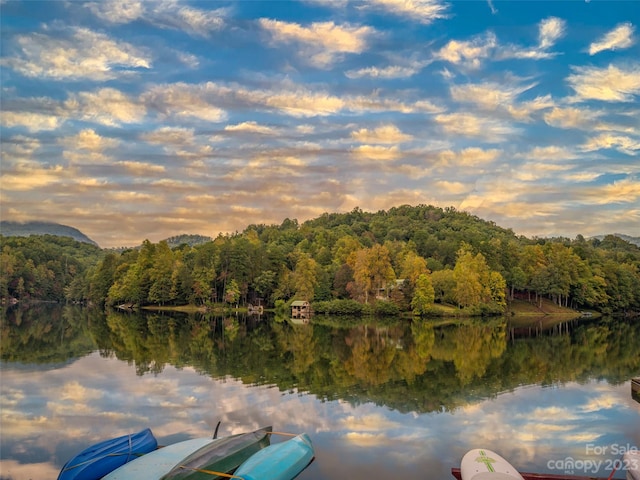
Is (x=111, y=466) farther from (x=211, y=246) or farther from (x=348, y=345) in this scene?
(x=211, y=246)

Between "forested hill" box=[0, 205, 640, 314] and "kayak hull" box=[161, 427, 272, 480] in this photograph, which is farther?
"forested hill" box=[0, 205, 640, 314]

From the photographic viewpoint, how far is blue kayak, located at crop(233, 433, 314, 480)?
37.0ft

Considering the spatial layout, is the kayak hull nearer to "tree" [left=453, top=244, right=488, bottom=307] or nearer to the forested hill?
the forested hill

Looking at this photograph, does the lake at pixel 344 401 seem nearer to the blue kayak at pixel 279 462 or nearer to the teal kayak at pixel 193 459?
the blue kayak at pixel 279 462

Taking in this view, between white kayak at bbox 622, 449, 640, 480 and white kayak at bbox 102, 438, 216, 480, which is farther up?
white kayak at bbox 622, 449, 640, 480

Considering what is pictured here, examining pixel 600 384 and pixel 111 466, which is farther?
pixel 600 384

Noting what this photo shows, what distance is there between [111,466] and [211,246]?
284ft

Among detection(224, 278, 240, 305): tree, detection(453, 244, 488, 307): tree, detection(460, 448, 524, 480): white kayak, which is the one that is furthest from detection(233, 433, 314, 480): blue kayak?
detection(224, 278, 240, 305): tree

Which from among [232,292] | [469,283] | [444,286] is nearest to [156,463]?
[469,283]

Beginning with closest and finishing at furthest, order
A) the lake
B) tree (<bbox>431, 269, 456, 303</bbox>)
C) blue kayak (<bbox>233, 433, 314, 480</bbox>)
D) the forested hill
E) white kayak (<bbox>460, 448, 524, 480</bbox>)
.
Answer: white kayak (<bbox>460, 448, 524, 480</bbox>) < blue kayak (<bbox>233, 433, 314, 480</bbox>) < the lake < the forested hill < tree (<bbox>431, 269, 456, 303</bbox>)

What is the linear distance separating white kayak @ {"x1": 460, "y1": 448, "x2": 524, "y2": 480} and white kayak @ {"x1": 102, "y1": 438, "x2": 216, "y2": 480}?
6176 millimetres

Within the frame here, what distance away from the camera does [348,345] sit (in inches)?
1517

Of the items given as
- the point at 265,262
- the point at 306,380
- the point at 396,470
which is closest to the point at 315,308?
the point at 265,262

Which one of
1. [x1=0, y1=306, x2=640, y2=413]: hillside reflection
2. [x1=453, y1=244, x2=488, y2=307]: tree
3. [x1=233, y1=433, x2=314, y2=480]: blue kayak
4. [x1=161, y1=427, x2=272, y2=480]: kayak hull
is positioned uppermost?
[x1=453, y1=244, x2=488, y2=307]: tree
